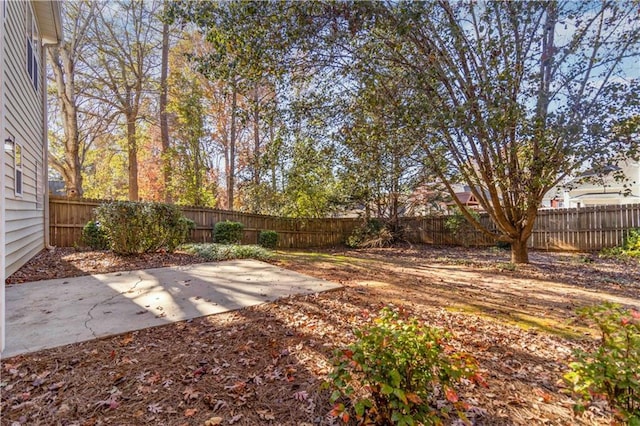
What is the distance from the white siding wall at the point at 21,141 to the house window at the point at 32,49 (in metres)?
0.20

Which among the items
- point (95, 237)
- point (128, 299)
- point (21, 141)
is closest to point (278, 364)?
point (128, 299)

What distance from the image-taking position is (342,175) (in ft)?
30.9

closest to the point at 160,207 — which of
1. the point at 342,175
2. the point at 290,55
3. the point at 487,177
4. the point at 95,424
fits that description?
the point at 290,55

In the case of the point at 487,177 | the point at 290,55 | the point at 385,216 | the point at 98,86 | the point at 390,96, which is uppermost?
the point at 98,86

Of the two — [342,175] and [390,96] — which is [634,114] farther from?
[342,175]

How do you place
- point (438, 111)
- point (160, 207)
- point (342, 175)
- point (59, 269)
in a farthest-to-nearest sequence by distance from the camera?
point (342, 175) → point (160, 207) → point (59, 269) → point (438, 111)

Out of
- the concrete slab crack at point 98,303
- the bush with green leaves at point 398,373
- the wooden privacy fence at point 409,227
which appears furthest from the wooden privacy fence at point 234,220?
the bush with green leaves at point 398,373

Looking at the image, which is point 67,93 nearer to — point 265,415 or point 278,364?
point 278,364

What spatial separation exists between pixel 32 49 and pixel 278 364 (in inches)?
343

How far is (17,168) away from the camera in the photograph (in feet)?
17.4

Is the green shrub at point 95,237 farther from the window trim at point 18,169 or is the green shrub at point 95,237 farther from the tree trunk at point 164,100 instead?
the tree trunk at point 164,100

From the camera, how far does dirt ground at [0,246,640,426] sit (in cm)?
189

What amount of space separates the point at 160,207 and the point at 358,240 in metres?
7.89

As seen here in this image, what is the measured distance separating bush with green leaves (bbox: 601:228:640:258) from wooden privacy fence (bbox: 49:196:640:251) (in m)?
0.34
